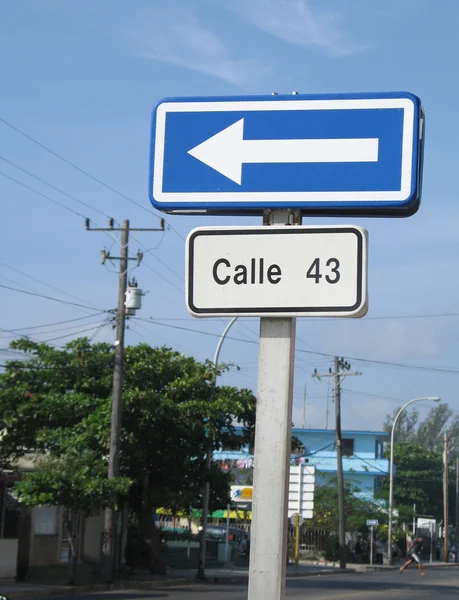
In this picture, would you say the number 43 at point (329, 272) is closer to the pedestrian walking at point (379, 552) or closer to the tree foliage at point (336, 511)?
the tree foliage at point (336, 511)

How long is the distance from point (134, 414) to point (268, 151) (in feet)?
86.7

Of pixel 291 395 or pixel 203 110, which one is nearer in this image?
pixel 291 395

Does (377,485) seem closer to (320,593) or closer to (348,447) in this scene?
(348,447)

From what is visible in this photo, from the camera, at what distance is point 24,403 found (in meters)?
29.2

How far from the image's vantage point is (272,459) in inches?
127

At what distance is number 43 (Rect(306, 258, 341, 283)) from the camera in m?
3.28

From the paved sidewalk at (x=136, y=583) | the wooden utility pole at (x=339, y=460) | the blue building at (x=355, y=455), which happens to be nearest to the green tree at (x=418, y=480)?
the blue building at (x=355, y=455)

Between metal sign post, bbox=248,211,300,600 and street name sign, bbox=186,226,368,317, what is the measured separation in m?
0.10

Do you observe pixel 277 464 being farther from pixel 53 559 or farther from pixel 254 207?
pixel 53 559

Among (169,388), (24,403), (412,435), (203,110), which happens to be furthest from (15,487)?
(412,435)

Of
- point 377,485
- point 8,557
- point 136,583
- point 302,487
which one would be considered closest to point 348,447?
point 377,485

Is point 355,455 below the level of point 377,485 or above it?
above

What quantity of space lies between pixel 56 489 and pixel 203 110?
23.3m

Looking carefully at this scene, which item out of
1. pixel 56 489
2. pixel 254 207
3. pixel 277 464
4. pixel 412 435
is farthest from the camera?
pixel 412 435
